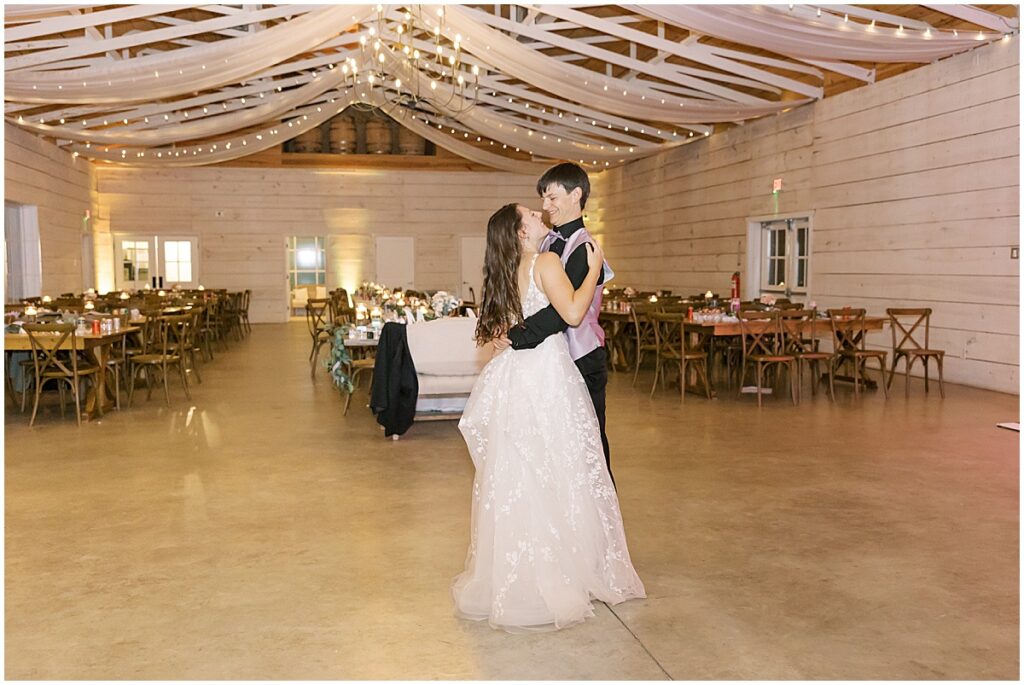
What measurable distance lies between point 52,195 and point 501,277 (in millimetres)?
14450

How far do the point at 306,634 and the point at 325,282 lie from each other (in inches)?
704

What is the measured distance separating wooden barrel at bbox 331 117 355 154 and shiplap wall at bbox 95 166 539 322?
1.81 feet

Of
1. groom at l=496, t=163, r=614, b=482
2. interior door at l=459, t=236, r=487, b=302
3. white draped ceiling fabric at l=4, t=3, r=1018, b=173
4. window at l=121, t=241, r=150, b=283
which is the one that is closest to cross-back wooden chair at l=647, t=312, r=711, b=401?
white draped ceiling fabric at l=4, t=3, r=1018, b=173

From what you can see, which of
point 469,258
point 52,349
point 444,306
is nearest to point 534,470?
point 52,349

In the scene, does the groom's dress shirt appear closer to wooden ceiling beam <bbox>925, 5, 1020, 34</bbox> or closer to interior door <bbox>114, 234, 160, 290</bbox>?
wooden ceiling beam <bbox>925, 5, 1020, 34</bbox>

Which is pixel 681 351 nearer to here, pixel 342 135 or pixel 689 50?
pixel 689 50

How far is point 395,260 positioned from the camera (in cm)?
2064

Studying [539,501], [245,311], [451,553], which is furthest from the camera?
[245,311]

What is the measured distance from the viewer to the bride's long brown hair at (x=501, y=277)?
3.26 metres

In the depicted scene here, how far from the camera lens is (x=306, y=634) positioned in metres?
3.20

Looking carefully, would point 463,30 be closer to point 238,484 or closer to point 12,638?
point 238,484

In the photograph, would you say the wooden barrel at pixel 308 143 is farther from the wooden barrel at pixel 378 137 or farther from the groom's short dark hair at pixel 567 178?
the groom's short dark hair at pixel 567 178

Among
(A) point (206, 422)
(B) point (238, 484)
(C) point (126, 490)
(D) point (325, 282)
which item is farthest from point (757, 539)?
(D) point (325, 282)

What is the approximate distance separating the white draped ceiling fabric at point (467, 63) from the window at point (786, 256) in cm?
175
